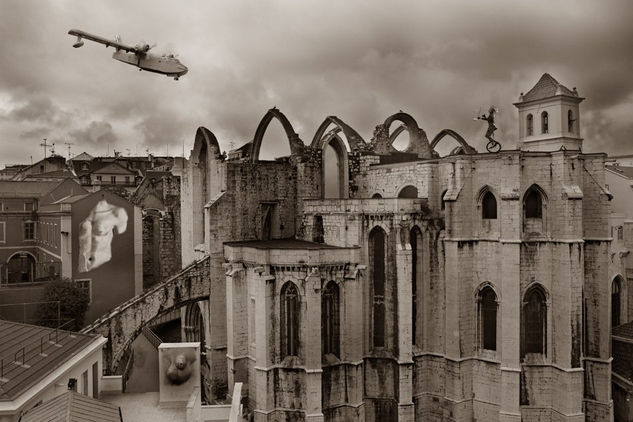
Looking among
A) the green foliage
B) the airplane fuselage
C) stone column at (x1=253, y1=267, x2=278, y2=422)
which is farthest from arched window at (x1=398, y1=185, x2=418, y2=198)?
the green foliage

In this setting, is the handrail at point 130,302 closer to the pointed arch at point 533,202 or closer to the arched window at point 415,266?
the arched window at point 415,266

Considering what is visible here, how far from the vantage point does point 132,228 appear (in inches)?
1361

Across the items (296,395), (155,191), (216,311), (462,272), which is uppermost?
(155,191)

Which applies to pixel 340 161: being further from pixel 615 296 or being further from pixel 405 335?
pixel 615 296

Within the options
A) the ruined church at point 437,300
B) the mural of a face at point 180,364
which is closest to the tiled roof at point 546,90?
the ruined church at point 437,300

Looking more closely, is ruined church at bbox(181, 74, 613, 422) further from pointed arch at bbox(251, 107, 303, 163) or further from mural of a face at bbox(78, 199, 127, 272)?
mural of a face at bbox(78, 199, 127, 272)

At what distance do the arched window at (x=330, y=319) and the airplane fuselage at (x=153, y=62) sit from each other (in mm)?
12681

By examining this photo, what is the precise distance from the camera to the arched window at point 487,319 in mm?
25784

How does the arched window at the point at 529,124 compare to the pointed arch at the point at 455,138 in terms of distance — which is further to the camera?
the arched window at the point at 529,124

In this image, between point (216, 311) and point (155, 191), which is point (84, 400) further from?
point (155, 191)

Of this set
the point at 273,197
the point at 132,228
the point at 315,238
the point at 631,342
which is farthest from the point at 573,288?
the point at 132,228

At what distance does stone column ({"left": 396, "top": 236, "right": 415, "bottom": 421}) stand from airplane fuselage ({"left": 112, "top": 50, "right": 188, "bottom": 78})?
1365cm

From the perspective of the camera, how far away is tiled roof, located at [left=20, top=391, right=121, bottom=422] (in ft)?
41.6

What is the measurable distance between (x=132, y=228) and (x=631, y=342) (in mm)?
26877
